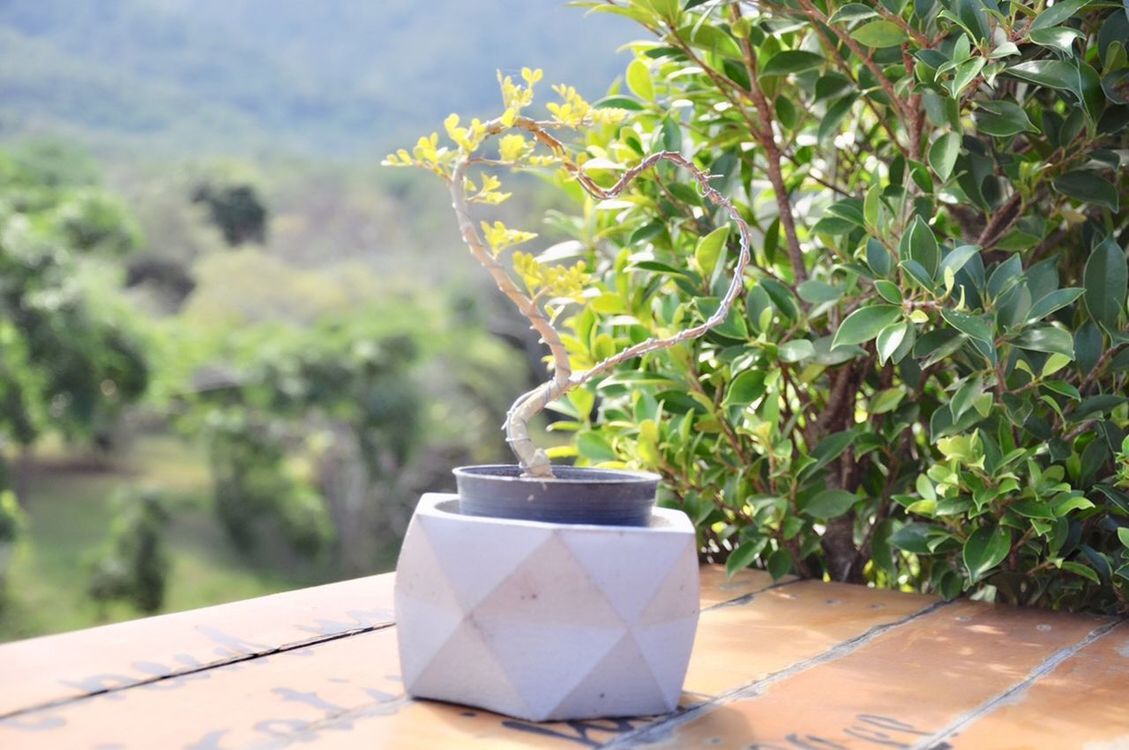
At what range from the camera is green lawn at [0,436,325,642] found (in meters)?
11.0

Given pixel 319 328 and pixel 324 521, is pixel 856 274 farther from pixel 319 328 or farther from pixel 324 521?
pixel 319 328

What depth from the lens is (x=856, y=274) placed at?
1249 mm

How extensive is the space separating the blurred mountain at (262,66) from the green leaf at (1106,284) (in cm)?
1422

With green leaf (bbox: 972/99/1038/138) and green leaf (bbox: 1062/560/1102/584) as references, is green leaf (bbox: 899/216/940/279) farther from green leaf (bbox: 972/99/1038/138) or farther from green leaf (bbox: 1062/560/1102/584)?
green leaf (bbox: 1062/560/1102/584)

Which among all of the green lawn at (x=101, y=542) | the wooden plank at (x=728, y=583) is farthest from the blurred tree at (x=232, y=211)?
the wooden plank at (x=728, y=583)

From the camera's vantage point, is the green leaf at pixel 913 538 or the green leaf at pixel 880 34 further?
the green leaf at pixel 913 538

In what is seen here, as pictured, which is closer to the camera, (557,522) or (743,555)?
(557,522)

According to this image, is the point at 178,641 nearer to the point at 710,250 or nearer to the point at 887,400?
the point at 710,250

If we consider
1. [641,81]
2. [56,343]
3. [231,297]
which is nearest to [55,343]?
[56,343]

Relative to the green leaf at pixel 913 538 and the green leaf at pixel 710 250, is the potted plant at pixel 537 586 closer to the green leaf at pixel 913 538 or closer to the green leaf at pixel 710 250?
the green leaf at pixel 710 250

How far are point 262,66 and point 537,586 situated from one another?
18671mm

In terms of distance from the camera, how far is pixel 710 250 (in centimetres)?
133

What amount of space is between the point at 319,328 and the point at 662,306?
12777 millimetres

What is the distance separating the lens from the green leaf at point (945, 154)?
3.82 feet
